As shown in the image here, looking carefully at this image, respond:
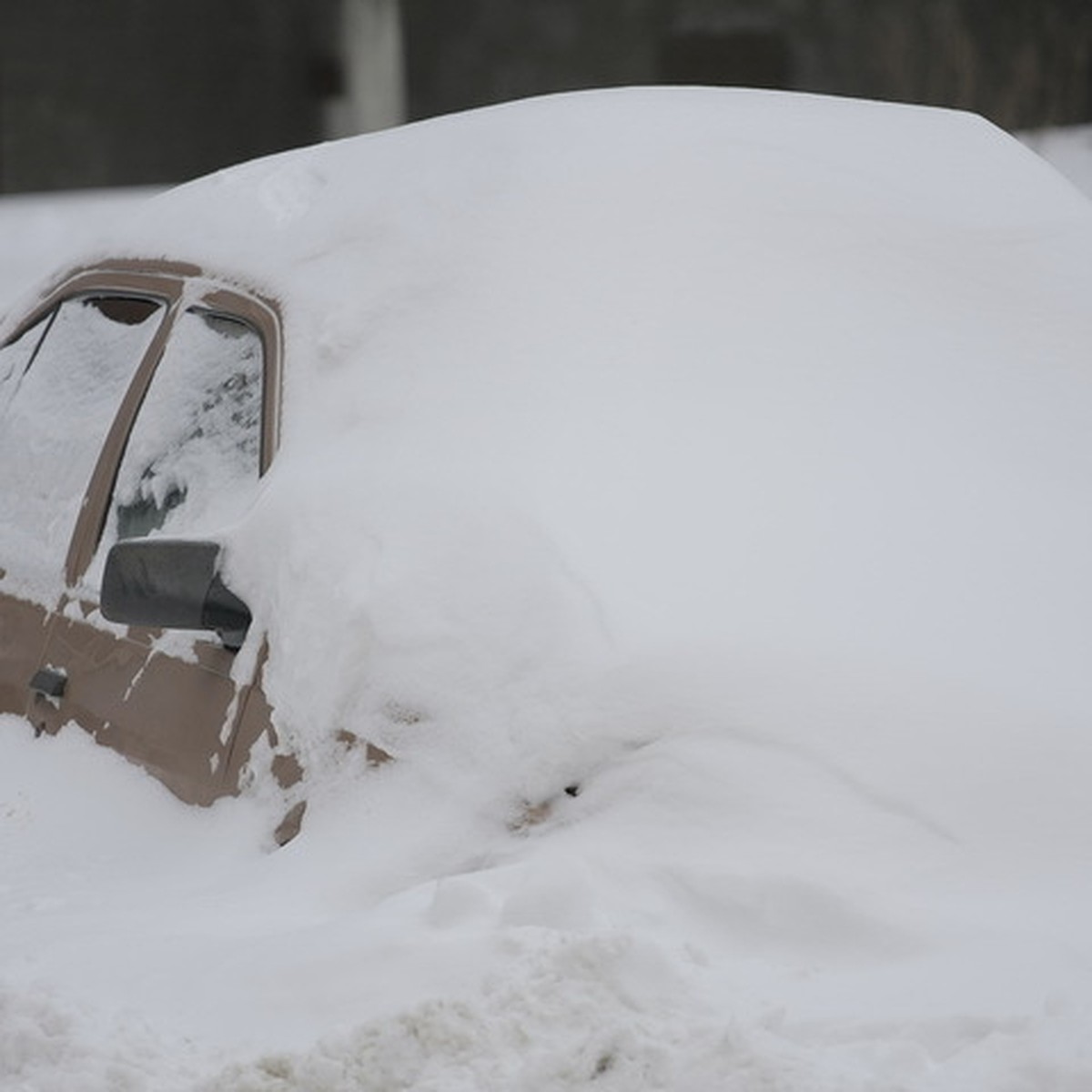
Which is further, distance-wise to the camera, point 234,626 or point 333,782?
point 234,626

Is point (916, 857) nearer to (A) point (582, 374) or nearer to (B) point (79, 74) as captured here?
(A) point (582, 374)

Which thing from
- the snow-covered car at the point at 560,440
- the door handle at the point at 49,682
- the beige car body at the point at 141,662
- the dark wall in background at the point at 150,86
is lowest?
the dark wall in background at the point at 150,86

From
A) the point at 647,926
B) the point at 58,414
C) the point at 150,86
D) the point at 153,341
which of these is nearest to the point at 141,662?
the point at 153,341

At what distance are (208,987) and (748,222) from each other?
1.71 meters

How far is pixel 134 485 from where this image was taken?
477cm

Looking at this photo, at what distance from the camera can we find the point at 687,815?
139 inches

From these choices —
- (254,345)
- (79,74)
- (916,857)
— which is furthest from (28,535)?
(79,74)

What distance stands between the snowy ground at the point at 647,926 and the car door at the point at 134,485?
45 cm

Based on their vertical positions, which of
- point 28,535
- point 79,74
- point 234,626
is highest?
point 234,626

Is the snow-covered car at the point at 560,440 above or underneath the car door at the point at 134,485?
above

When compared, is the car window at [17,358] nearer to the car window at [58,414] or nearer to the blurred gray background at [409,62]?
the car window at [58,414]

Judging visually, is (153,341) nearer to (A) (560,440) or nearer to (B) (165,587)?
(B) (165,587)

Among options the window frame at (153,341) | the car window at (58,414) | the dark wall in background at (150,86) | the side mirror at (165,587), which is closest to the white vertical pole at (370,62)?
the dark wall in background at (150,86)

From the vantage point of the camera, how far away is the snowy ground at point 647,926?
313cm
